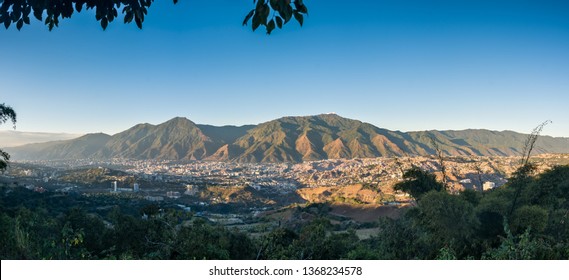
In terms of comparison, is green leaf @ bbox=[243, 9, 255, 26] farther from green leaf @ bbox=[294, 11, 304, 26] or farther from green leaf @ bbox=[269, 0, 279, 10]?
green leaf @ bbox=[294, 11, 304, 26]

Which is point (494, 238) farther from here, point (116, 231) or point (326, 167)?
point (326, 167)

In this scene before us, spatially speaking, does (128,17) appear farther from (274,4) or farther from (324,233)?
(324,233)

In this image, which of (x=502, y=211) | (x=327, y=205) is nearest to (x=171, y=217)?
(x=502, y=211)

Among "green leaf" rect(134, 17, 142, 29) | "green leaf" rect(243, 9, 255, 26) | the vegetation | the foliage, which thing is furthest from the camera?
the foliage

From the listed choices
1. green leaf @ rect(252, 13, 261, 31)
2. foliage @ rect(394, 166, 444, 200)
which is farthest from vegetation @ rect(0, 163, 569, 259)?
green leaf @ rect(252, 13, 261, 31)

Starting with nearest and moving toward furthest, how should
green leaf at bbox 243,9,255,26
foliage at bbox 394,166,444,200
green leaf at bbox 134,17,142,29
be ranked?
green leaf at bbox 243,9,255,26 → green leaf at bbox 134,17,142,29 → foliage at bbox 394,166,444,200

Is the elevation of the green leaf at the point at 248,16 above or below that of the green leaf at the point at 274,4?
below

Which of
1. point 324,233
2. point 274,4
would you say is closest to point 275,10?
point 274,4

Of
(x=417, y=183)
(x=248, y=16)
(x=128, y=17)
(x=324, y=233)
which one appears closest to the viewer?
(x=248, y=16)

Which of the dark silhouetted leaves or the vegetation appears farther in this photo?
the vegetation

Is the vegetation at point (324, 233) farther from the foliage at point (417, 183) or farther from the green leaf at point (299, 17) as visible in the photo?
the green leaf at point (299, 17)

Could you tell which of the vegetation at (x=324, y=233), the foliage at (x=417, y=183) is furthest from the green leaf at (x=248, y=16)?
the foliage at (x=417, y=183)
